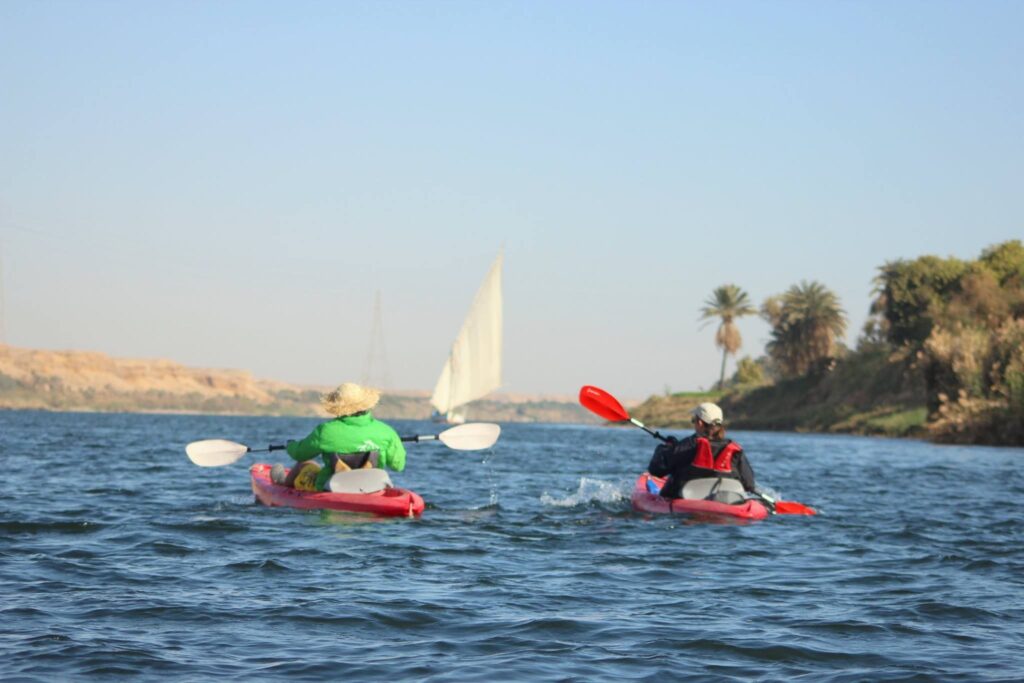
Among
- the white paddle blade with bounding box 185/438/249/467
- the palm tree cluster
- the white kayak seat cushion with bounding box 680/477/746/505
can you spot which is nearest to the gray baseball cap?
the white kayak seat cushion with bounding box 680/477/746/505

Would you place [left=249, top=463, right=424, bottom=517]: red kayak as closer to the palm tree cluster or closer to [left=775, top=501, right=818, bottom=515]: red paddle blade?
[left=775, top=501, right=818, bottom=515]: red paddle blade

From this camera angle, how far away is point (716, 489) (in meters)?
14.8

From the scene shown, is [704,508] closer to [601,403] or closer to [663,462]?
[663,462]

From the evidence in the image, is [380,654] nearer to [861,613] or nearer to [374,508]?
[861,613]

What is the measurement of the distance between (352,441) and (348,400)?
55cm

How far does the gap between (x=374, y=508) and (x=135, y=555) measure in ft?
12.4

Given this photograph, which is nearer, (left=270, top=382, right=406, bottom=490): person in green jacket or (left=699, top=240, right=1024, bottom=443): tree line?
(left=270, top=382, right=406, bottom=490): person in green jacket

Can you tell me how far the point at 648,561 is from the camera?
36.6 ft

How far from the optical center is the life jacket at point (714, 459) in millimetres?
14742

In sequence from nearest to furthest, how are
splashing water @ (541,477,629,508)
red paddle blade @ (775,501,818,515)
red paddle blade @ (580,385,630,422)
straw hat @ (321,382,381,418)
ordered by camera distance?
straw hat @ (321,382,381,418)
red paddle blade @ (775,501,818,515)
splashing water @ (541,477,629,508)
red paddle blade @ (580,385,630,422)

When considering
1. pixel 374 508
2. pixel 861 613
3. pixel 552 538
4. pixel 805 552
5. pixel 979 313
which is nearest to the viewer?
pixel 861 613

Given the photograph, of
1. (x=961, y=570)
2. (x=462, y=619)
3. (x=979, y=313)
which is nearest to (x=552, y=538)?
(x=961, y=570)

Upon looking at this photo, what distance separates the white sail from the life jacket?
44.4 meters

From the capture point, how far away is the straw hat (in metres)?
13.7
